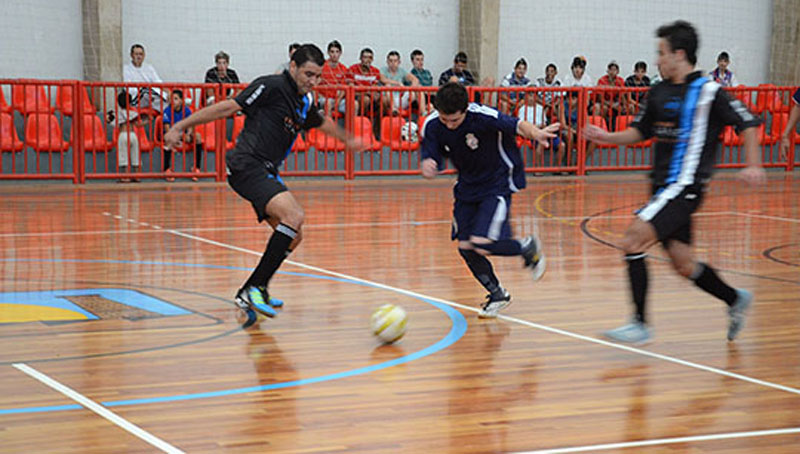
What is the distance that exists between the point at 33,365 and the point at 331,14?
16406 millimetres

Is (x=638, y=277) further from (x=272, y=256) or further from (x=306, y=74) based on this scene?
(x=306, y=74)

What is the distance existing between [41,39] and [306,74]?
1329 centimetres

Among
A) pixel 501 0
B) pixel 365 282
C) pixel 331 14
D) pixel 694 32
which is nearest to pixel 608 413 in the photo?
pixel 694 32

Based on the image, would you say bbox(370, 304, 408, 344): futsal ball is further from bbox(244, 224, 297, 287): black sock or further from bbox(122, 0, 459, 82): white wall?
bbox(122, 0, 459, 82): white wall

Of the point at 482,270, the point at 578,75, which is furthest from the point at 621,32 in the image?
the point at 482,270

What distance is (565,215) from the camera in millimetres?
13508

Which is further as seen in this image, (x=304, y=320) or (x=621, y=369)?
(x=304, y=320)

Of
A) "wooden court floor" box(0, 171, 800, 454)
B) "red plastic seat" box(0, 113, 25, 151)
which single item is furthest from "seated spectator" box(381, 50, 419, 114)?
"wooden court floor" box(0, 171, 800, 454)

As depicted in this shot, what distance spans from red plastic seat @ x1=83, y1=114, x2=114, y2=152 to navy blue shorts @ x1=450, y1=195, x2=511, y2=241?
34.9ft

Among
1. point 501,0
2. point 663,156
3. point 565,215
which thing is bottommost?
point 565,215

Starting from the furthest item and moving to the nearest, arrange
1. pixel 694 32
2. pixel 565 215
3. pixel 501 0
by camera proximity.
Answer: pixel 501 0
pixel 565 215
pixel 694 32

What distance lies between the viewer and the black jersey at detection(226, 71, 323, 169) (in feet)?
23.6

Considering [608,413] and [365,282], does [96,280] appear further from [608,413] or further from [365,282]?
[608,413]

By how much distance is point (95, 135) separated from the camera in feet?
55.3
